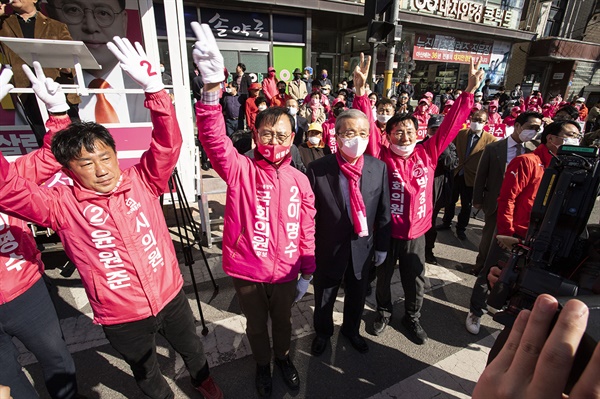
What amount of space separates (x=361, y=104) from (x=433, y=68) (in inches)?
728

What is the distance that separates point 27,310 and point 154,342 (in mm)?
730

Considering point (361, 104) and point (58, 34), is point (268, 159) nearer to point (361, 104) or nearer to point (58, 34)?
point (361, 104)

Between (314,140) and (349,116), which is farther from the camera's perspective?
(314,140)

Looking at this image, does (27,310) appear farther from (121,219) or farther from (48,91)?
(48,91)

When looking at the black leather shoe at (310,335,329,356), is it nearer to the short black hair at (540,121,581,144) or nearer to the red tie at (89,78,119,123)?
the short black hair at (540,121,581,144)

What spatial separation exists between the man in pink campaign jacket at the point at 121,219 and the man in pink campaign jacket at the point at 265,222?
0.36m

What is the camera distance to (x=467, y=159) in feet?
14.9

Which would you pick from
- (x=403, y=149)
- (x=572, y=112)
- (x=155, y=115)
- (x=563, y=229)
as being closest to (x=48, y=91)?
(x=155, y=115)

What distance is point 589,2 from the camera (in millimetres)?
A: 21047

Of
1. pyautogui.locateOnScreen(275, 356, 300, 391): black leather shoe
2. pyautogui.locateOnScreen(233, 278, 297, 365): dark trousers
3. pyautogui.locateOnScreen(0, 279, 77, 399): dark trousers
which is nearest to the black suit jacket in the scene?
pyautogui.locateOnScreen(233, 278, 297, 365): dark trousers

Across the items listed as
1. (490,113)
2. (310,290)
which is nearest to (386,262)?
(310,290)

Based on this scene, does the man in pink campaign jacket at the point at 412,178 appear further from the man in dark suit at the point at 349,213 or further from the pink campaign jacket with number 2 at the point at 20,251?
the pink campaign jacket with number 2 at the point at 20,251

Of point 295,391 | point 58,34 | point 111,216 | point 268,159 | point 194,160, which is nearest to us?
point 111,216

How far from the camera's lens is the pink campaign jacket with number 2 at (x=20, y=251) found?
5.53ft
